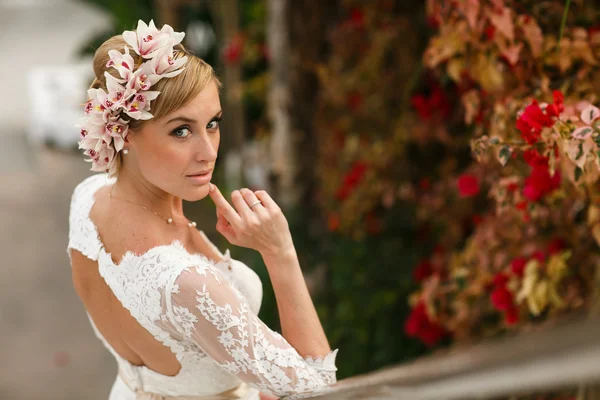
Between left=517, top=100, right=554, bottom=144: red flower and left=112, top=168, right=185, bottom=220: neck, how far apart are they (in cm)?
77

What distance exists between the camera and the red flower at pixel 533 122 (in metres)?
1.44

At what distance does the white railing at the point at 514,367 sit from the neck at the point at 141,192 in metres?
0.65

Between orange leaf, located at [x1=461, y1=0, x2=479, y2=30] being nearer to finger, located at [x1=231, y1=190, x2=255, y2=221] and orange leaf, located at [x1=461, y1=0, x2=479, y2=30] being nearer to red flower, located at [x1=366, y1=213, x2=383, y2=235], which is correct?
finger, located at [x1=231, y1=190, x2=255, y2=221]

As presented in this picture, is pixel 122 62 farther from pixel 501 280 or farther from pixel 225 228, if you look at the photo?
pixel 501 280

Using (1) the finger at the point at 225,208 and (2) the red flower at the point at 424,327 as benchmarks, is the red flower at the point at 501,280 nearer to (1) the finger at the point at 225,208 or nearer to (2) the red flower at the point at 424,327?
(2) the red flower at the point at 424,327

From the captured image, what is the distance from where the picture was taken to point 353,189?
3379 mm

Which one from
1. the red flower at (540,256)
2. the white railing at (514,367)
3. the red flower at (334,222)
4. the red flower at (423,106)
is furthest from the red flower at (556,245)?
the red flower at (334,222)

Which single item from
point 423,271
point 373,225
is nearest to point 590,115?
point 423,271

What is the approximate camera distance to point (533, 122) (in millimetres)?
1446

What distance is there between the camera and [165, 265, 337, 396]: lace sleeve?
1.17 m

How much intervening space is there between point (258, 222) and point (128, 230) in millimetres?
250

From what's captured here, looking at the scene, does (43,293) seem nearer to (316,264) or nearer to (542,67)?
(316,264)

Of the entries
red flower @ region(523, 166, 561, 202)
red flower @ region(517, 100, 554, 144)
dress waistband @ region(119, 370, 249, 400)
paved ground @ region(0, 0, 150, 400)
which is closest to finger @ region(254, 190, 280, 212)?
dress waistband @ region(119, 370, 249, 400)

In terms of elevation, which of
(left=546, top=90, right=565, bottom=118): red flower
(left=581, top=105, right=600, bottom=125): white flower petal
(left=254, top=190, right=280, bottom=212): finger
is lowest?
(left=254, top=190, right=280, bottom=212): finger
